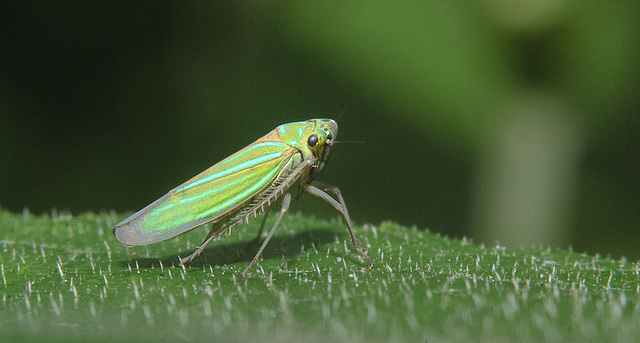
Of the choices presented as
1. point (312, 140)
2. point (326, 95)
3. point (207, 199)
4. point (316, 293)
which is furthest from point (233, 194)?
point (326, 95)

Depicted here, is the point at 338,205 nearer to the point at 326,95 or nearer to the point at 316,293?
the point at 316,293

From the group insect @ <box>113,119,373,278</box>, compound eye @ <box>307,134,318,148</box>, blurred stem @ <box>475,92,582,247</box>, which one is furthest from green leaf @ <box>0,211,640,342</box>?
blurred stem @ <box>475,92,582,247</box>

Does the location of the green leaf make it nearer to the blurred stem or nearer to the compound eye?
the compound eye

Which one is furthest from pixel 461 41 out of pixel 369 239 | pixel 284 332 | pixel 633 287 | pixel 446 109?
pixel 284 332

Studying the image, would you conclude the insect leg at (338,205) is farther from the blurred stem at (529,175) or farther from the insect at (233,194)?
the blurred stem at (529,175)

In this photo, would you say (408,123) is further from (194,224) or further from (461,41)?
(194,224)
